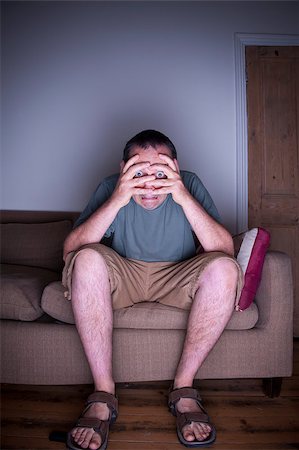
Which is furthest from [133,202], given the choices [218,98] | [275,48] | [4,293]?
[275,48]

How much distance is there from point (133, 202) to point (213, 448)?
99cm

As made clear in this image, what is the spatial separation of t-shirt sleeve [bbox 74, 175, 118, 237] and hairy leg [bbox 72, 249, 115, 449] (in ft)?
1.04

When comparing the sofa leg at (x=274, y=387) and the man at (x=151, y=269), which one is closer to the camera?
the man at (x=151, y=269)

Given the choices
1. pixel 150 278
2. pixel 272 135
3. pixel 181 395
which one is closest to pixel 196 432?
pixel 181 395

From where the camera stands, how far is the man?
47.7 inches

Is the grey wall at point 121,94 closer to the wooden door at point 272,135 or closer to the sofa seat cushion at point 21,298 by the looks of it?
the wooden door at point 272,135

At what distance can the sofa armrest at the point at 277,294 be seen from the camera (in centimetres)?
143

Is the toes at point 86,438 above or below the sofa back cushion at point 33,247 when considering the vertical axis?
below

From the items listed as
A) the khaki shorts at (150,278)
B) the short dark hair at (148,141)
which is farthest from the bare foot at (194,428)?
the short dark hair at (148,141)

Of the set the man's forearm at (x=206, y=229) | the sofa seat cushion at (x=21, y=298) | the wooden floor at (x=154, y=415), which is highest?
the man's forearm at (x=206, y=229)

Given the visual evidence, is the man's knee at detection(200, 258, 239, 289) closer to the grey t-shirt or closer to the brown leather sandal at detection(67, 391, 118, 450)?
the grey t-shirt

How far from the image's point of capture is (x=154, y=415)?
4.27 feet

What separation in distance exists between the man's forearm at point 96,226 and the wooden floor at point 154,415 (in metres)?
0.62

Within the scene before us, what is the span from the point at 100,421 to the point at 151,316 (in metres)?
0.42
